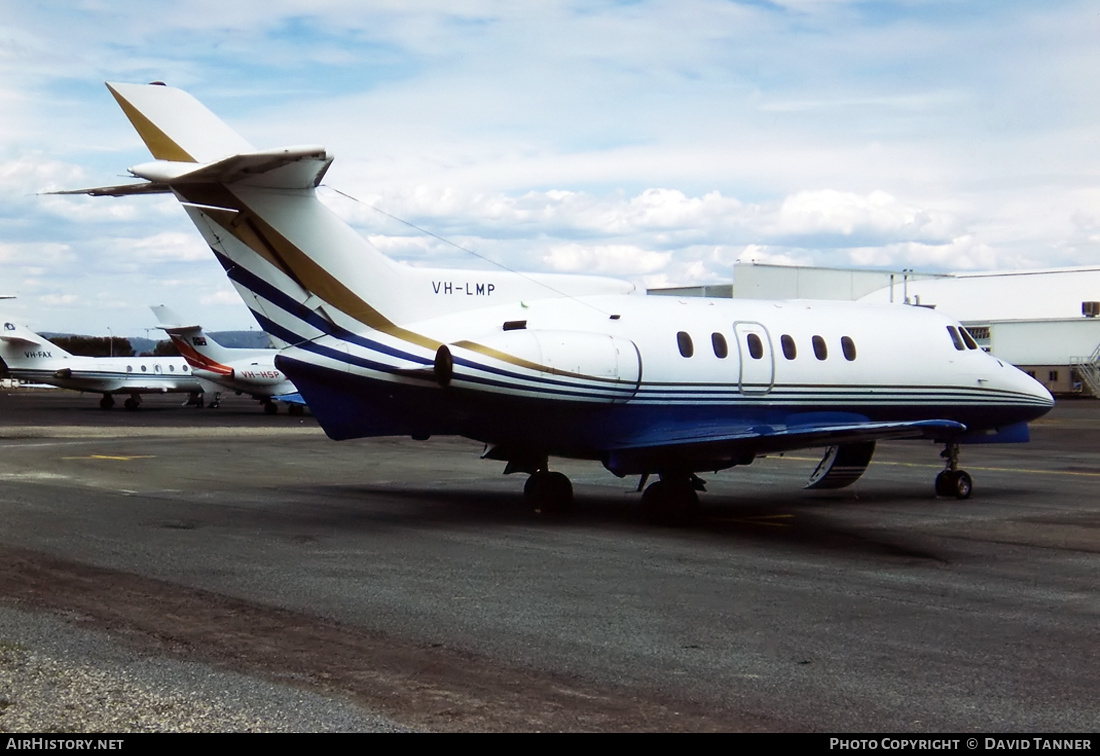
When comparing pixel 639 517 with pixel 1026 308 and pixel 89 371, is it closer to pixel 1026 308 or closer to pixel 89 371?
pixel 89 371

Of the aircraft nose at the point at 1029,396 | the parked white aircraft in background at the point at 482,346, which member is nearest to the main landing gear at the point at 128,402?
the parked white aircraft in background at the point at 482,346

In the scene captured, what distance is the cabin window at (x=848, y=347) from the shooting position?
1800 cm

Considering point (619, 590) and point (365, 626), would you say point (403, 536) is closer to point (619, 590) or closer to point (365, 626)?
point (619, 590)

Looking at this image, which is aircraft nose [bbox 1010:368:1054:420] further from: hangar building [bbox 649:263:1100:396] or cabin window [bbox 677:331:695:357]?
hangar building [bbox 649:263:1100:396]

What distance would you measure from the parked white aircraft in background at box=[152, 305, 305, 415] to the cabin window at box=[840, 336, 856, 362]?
38689 mm

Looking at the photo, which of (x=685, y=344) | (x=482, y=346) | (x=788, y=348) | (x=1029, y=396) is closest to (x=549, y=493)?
(x=685, y=344)

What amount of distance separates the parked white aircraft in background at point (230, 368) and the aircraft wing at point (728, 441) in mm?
39715

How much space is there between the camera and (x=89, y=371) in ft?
210

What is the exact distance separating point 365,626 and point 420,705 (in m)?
2.29

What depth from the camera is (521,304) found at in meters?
15.5

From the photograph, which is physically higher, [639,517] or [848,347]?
[848,347]

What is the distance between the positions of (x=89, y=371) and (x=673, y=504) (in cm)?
5525

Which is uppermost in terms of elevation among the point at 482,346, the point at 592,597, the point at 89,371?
the point at 89,371

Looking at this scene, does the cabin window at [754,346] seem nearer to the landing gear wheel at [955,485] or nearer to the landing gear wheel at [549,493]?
the landing gear wheel at [549,493]
